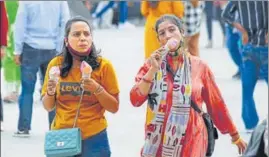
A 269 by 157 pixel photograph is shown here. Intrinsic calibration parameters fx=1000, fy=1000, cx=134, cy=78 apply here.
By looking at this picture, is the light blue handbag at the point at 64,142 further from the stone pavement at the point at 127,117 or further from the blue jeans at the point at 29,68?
the blue jeans at the point at 29,68

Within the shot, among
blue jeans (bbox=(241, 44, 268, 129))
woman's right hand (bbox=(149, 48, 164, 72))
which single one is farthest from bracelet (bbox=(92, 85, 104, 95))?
blue jeans (bbox=(241, 44, 268, 129))

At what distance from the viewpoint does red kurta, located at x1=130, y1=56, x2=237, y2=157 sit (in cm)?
624

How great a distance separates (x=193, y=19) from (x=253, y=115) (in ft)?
13.0

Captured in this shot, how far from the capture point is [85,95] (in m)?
6.39

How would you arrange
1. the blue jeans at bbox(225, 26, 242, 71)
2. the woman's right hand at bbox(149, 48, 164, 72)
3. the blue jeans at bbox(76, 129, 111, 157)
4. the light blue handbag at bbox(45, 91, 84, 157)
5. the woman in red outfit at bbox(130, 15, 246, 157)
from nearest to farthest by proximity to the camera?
the woman's right hand at bbox(149, 48, 164, 72), the woman in red outfit at bbox(130, 15, 246, 157), the light blue handbag at bbox(45, 91, 84, 157), the blue jeans at bbox(76, 129, 111, 157), the blue jeans at bbox(225, 26, 242, 71)

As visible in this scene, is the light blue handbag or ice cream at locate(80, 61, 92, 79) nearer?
ice cream at locate(80, 61, 92, 79)

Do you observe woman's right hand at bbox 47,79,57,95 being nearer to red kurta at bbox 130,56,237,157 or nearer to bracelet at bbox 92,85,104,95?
bracelet at bbox 92,85,104,95

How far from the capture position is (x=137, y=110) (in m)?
12.2

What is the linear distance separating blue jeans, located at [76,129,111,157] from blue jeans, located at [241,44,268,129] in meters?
3.60

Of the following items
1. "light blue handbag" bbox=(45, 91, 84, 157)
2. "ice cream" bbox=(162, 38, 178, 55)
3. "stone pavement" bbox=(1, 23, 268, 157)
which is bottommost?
"stone pavement" bbox=(1, 23, 268, 157)

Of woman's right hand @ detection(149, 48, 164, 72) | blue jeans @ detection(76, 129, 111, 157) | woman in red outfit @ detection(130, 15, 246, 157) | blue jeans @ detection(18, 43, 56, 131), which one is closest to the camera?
woman's right hand @ detection(149, 48, 164, 72)

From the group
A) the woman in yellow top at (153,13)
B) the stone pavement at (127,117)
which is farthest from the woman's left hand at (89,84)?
the woman in yellow top at (153,13)

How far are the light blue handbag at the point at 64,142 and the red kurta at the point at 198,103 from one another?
17.1 inches

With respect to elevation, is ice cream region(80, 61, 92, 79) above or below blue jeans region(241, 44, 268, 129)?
above
